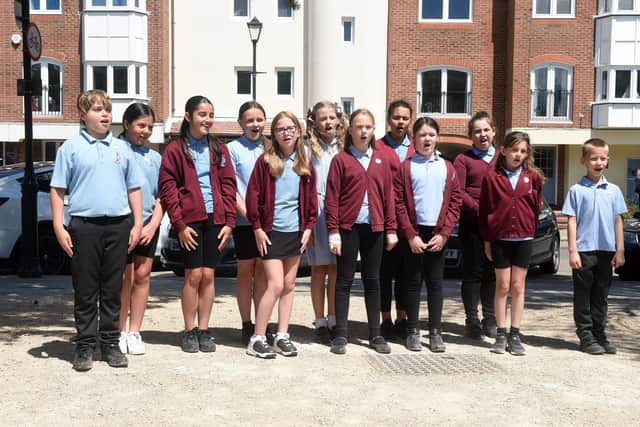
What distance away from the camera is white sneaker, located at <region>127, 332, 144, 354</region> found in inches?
257

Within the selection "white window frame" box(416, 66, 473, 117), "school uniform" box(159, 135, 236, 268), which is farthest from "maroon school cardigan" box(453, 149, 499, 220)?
"white window frame" box(416, 66, 473, 117)

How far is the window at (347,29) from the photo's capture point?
30562 millimetres

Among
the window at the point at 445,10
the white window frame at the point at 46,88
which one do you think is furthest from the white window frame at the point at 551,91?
the white window frame at the point at 46,88

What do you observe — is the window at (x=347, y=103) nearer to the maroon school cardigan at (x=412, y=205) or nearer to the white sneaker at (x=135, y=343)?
the maroon school cardigan at (x=412, y=205)

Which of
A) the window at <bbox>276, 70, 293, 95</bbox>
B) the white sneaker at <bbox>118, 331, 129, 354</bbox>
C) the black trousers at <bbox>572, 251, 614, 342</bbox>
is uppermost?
the window at <bbox>276, 70, 293, 95</bbox>

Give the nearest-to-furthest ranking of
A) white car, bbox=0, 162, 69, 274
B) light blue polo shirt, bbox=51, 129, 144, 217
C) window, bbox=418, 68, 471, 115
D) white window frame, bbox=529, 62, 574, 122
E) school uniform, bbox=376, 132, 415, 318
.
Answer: light blue polo shirt, bbox=51, 129, 144, 217, school uniform, bbox=376, 132, 415, 318, white car, bbox=0, 162, 69, 274, white window frame, bbox=529, 62, 574, 122, window, bbox=418, 68, 471, 115

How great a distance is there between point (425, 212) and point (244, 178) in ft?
4.87

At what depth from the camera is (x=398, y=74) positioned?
30328 mm

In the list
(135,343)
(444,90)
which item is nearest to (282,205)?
(135,343)

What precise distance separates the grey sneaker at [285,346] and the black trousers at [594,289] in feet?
7.80

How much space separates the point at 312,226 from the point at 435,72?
2474 centimetres

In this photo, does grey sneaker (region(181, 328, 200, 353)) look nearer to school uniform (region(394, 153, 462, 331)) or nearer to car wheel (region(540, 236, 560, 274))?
school uniform (region(394, 153, 462, 331))

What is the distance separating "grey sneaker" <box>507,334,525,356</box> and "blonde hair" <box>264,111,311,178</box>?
2120 mm

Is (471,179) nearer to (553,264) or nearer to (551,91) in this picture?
(553,264)
